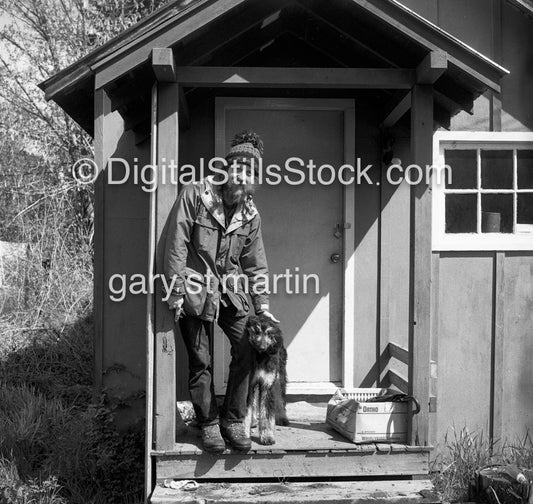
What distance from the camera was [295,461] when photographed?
445 centimetres

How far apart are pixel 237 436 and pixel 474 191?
327cm

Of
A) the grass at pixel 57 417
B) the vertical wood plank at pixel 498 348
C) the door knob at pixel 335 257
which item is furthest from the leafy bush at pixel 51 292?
the vertical wood plank at pixel 498 348

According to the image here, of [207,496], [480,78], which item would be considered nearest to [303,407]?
[207,496]

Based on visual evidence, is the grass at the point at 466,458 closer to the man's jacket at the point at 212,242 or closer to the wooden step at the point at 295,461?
the wooden step at the point at 295,461

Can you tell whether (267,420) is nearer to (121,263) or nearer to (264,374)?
(264,374)

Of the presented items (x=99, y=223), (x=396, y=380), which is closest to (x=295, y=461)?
(x=396, y=380)

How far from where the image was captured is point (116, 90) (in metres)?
4.63

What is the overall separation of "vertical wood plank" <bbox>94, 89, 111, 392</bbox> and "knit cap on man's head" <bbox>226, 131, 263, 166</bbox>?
1666mm

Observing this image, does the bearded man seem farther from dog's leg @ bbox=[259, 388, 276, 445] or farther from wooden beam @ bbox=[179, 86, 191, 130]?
wooden beam @ bbox=[179, 86, 191, 130]

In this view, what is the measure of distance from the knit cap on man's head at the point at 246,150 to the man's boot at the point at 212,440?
1888 millimetres

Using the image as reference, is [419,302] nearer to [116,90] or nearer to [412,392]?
[412,392]

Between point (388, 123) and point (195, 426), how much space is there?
3.25 m

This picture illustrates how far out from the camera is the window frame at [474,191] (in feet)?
19.2

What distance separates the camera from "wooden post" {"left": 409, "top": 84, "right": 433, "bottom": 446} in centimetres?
457
